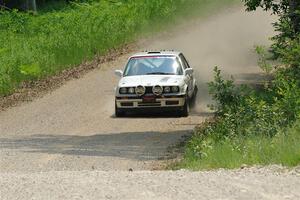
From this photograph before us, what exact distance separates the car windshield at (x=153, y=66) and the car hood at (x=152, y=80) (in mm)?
407

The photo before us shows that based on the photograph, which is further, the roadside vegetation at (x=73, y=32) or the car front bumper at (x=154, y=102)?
the roadside vegetation at (x=73, y=32)

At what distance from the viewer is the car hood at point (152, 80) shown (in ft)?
69.8

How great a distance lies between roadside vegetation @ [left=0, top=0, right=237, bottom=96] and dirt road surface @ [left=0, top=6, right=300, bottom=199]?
44.3 inches

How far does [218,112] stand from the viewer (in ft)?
56.2

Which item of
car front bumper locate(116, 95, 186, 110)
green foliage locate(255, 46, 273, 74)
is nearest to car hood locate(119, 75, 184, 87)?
car front bumper locate(116, 95, 186, 110)

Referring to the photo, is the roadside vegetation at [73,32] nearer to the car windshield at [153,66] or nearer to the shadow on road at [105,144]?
the car windshield at [153,66]

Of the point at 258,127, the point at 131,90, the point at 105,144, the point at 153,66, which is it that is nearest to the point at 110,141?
the point at 105,144

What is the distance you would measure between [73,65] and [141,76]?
10.4 metres

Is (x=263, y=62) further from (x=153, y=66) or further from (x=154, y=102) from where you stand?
(x=153, y=66)

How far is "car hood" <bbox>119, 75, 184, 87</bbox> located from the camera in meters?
21.3

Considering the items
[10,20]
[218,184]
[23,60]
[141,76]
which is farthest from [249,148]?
[10,20]

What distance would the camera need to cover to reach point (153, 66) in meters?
22.5

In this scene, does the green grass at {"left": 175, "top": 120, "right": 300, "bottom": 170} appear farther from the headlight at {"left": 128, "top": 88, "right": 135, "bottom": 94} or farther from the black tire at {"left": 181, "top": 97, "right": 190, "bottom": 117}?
the headlight at {"left": 128, "top": 88, "right": 135, "bottom": 94}

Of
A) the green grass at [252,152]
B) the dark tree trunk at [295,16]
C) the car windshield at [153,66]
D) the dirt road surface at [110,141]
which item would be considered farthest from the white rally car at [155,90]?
the green grass at [252,152]
